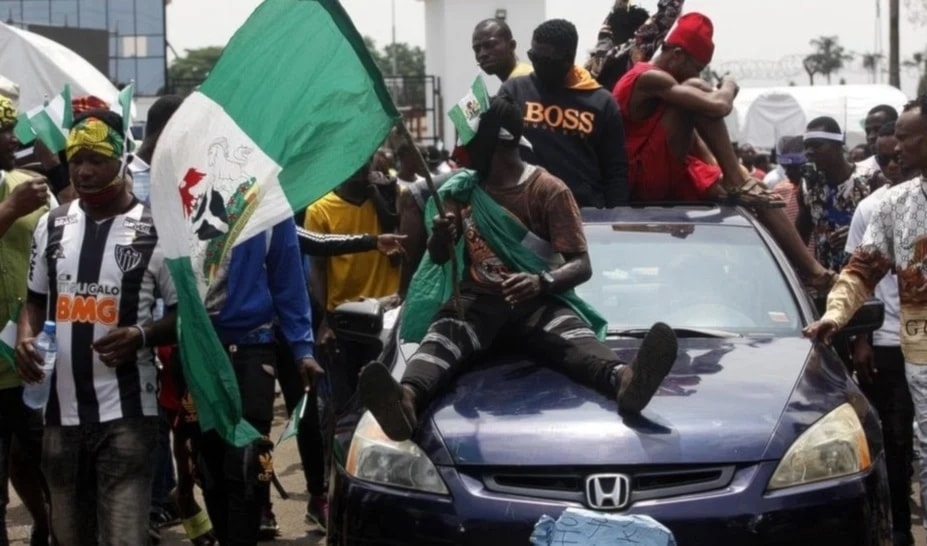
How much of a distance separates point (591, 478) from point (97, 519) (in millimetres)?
1749

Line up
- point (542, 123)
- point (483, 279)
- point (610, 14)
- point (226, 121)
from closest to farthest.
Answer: point (226, 121), point (483, 279), point (542, 123), point (610, 14)

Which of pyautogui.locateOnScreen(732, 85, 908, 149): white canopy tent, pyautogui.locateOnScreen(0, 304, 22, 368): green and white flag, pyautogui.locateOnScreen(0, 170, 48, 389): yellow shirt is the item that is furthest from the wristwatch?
pyautogui.locateOnScreen(732, 85, 908, 149): white canopy tent

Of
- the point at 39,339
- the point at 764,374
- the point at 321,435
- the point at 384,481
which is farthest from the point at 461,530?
the point at 321,435

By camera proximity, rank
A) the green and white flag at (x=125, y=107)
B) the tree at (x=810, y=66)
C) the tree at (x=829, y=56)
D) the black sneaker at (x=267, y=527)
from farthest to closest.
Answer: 1. the tree at (x=829, y=56)
2. the tree at (x=810, y=66)
3. the black sneaker at (x=267, y=527)
4. the green and white flag at (x=125, y=107)

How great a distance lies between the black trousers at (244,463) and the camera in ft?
20.3

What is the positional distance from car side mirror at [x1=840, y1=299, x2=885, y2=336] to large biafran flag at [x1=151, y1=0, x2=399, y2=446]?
2.06 metres

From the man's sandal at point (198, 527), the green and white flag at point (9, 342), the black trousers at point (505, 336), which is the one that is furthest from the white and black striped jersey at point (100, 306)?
the man's sandal at point (198, 527)

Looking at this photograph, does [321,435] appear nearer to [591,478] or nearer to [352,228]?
[352,228]

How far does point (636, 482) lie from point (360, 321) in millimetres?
1699

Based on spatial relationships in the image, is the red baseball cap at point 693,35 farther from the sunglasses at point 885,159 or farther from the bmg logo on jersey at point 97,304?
the bmg logo on jersey at point 97,304

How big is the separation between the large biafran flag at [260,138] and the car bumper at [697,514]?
654 millimetres

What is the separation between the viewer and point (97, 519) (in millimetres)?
5551

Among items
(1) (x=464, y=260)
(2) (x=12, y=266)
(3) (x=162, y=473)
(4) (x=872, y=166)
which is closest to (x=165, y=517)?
(3) (x=162, y=473)

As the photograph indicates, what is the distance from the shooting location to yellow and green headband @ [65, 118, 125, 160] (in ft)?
18.0
